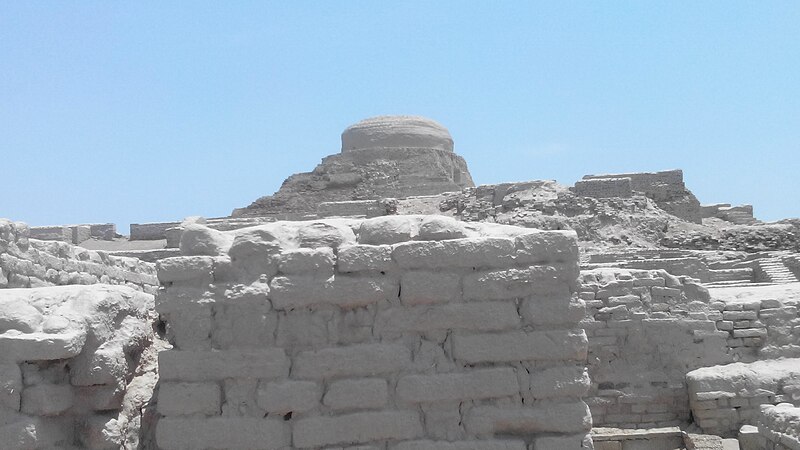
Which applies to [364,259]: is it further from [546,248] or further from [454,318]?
[546,248]

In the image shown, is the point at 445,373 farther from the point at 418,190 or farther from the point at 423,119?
the point at 423,119

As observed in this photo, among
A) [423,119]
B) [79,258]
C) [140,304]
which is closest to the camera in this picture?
[140,304]

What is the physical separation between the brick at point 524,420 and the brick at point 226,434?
2.49 feet

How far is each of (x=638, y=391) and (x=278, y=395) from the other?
5656 millimetres

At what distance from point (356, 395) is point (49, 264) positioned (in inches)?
176

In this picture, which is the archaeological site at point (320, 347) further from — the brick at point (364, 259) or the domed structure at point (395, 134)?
the domed structure at point (395, 134)

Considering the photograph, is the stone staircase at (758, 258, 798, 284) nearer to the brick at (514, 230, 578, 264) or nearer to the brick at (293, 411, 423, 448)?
the brick at (514, 230, 578, 264)

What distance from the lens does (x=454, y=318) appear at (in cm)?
348

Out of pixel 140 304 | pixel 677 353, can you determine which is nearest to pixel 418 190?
pixel 677 353

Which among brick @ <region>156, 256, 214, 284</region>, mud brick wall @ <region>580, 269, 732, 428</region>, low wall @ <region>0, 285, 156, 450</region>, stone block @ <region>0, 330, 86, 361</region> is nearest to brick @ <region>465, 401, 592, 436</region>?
brick @ <region>156, 256, 214, 284</region>

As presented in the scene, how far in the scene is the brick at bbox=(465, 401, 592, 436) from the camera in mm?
3398

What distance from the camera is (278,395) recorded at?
339cm

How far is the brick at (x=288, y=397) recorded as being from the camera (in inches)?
133

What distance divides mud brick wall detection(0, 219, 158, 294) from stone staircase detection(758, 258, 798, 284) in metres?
9.60
